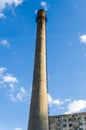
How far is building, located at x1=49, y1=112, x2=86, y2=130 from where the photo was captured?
56.2m

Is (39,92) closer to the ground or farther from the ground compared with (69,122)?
closer to the ground

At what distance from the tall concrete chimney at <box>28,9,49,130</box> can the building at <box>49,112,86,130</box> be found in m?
29.8

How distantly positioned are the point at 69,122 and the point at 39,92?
32.0 metres

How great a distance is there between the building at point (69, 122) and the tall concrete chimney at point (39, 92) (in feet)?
97.7

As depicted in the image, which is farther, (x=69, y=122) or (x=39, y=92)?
(x=69, y=122)

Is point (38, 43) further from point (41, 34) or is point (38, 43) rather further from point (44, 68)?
point (44, 68)

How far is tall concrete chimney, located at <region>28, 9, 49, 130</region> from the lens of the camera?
2664cm

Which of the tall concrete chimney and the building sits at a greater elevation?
the building

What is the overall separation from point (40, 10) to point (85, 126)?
1192 inches

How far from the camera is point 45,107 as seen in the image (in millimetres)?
27344

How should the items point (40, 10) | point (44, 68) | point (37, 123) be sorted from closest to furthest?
point (37, 123) < point (44, 68) < point (40, 10)

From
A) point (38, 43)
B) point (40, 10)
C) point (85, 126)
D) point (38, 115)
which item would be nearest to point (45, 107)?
point (38, 115)

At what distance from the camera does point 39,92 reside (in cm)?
2758

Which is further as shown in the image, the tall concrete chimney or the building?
the building
